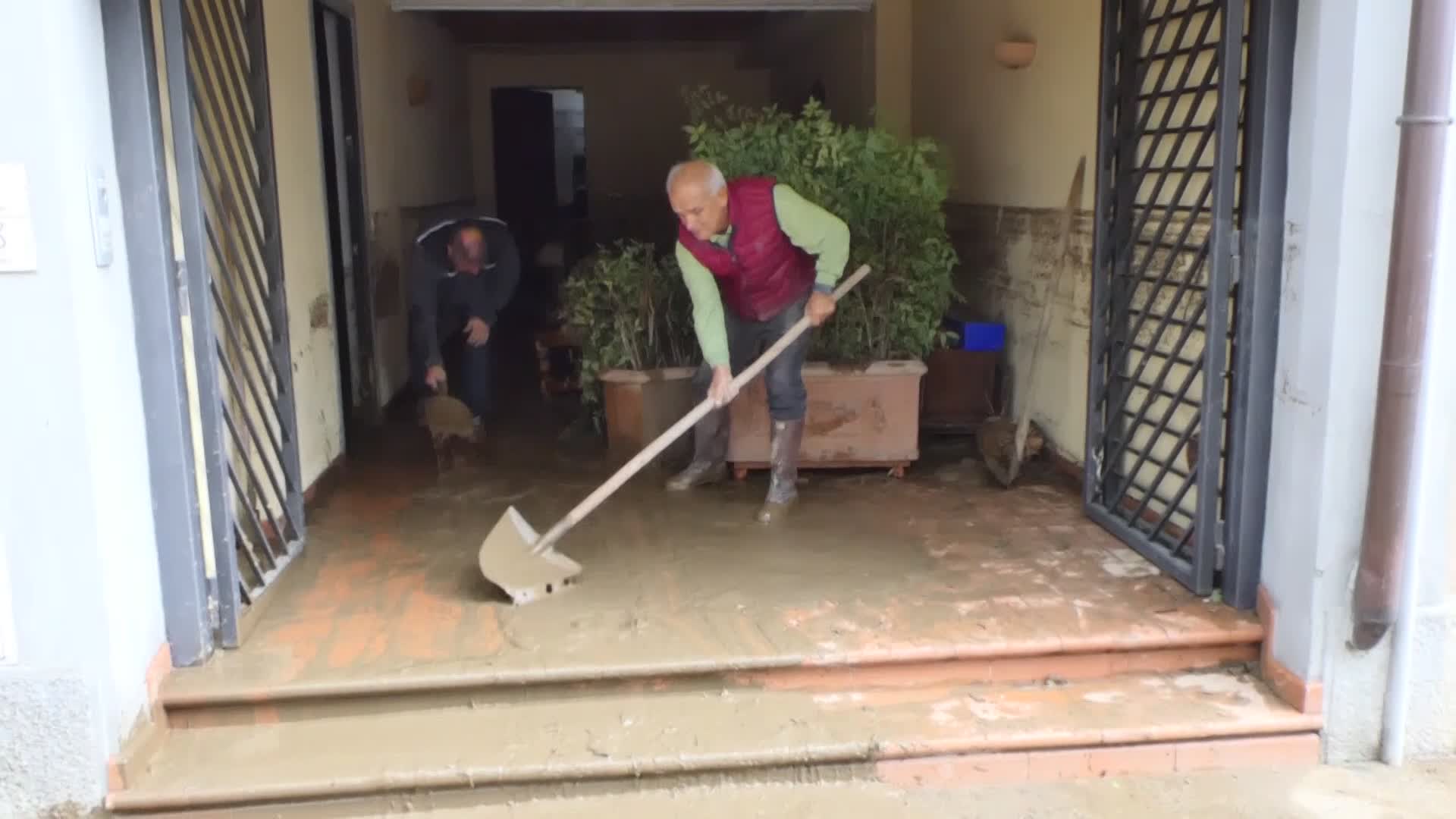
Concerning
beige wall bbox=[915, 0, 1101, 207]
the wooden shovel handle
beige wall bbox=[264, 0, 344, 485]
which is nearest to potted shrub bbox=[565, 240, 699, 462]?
the wooden shovel handle

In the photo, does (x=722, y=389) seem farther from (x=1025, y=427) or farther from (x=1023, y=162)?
(x=1023, y=162)

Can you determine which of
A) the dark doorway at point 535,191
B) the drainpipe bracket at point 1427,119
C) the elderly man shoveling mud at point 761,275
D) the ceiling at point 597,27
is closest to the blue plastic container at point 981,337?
the elderly man shoveling mud at point 761,275

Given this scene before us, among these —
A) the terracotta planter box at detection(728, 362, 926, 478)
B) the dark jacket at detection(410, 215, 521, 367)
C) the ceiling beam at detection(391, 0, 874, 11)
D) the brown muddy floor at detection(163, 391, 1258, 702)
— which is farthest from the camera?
the ceiling beam at detection(391, 0, 874, 11)

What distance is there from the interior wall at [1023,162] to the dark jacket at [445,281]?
2.29m

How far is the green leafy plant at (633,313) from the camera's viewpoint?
16.2 feet

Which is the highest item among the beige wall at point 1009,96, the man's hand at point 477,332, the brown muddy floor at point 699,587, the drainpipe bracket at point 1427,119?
the beige wall at point 1009,96

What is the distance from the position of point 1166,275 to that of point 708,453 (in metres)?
1.96

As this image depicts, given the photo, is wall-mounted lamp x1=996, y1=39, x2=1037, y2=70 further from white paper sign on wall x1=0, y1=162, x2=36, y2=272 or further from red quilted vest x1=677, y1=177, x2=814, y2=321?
white paper sign on wall x1=0, y1=162, x2=36, y2=272

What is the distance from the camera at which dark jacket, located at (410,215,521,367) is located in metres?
5.09

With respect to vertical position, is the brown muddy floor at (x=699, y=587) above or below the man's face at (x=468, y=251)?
below

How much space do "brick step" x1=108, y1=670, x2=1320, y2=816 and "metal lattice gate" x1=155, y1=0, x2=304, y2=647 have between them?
52 cm

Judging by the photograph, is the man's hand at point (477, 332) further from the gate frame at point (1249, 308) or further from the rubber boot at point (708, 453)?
the gate frame at point (1249, 308)

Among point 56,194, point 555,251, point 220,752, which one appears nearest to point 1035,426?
point 220,752

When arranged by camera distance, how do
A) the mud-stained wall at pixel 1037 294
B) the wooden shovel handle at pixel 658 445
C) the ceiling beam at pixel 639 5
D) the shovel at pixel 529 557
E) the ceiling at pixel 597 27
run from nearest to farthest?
the shovel at pixel 529 557 → the wooden shovel handle at pixel 658 445 → the mud-stained wall at pixel 1037 294 → the ceiling beam at pixel 639 5 → the ceiling at pixel 597 27
